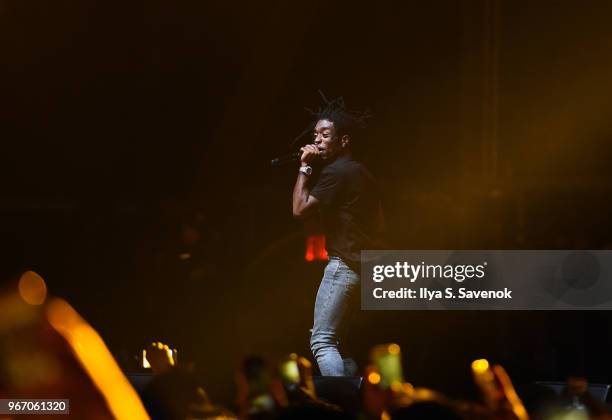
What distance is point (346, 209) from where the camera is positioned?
289 inches

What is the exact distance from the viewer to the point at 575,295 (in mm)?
7766

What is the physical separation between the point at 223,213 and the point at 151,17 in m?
1.69

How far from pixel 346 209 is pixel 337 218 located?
0.09m

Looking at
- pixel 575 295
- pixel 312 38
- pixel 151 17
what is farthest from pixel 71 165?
pixel 575 295

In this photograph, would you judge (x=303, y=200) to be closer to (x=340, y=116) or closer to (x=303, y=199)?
(x=303, y=199)

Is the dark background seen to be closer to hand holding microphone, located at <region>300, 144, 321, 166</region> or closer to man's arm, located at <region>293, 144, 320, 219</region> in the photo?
hand holding microphone, located at <region>300, 144, 321, 166</region>

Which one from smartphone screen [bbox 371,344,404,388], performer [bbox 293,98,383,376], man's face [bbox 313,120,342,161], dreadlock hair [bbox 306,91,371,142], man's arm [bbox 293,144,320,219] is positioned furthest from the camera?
dreadlock hair [bbox 306,91,371,142]

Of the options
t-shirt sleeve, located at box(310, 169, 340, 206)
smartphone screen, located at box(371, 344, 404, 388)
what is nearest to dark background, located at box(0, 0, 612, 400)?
t-shirt sleeve, located at box(310, 169, 340, 206)

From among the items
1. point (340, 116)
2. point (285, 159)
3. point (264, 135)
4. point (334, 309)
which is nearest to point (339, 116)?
point (340, 116)

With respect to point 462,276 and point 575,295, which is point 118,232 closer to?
point 462,276

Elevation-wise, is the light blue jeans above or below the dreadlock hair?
below

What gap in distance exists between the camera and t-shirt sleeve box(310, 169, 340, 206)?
7.23 meters

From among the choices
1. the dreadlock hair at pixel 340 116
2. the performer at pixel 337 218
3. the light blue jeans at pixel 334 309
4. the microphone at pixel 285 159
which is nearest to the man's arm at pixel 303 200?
the performer at pixel 337 218

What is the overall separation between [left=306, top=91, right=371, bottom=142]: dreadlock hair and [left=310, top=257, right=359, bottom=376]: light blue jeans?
96cm
